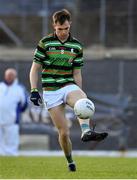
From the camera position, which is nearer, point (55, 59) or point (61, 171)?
point (55, 59)

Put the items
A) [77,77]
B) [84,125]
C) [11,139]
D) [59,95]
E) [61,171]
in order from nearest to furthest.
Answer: [84,125] → [59,95] → [77,77] → [61,171] → [11,139]

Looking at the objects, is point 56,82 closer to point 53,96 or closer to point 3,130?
point 53,96

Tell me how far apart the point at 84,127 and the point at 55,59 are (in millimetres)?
1085

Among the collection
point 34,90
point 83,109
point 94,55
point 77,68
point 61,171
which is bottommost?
point 94,55

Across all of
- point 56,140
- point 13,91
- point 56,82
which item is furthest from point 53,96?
point 56,140

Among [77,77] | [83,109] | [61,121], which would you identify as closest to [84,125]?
[83,109]

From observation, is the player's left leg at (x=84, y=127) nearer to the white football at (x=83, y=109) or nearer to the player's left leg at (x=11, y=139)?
the white football at (x=83, y=109)

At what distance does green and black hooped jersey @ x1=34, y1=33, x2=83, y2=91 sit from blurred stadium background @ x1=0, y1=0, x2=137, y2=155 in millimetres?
9310

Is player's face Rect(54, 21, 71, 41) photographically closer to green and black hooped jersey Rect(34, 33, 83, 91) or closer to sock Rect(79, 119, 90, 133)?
green and black hooped jersey Rect(34, 33, 83, 91)

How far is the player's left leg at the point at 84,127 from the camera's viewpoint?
10.0 meters

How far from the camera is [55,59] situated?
10766 mm

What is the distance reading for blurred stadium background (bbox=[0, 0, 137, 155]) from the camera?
2020cm

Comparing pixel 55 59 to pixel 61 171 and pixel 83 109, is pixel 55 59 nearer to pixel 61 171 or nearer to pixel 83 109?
pixel 83 109

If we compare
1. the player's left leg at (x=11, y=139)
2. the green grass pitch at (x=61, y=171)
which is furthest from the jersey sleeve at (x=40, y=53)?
the player's left leg at (x=11, y=139)
